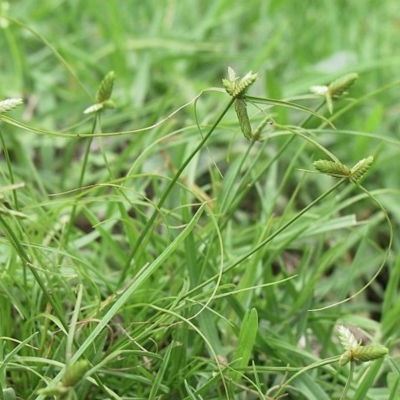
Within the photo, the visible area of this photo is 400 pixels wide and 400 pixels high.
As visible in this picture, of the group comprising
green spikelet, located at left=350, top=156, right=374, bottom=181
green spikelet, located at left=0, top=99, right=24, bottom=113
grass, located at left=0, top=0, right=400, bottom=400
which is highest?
green spikelet, located at left=0, top=99, right=24, bottom=113

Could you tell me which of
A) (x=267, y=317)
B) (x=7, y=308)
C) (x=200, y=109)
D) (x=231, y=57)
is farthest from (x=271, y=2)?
(x=7, y=308)

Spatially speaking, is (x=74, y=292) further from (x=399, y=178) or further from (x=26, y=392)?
(x=399, y=178)

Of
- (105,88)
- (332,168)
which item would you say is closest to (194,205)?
(105,88)

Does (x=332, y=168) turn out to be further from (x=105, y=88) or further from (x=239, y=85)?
(x=105, y=88)

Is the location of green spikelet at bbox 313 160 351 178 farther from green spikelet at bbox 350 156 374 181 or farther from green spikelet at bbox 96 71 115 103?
green spikelet at bbox 96 71 115 103

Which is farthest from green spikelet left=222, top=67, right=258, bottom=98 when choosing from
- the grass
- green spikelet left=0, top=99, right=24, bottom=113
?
green spikelet left=0, top=99, right=24, bottom=113

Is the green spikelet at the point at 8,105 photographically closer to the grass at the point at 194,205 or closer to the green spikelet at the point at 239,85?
the grass at the point at 194,205
